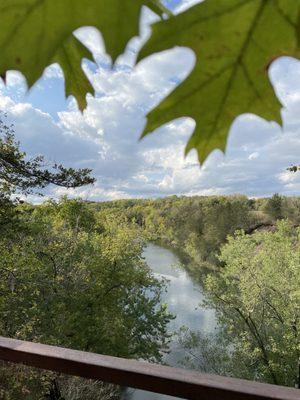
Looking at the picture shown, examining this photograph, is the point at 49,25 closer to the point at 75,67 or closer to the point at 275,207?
the point at 75,67

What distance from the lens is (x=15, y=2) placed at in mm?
206

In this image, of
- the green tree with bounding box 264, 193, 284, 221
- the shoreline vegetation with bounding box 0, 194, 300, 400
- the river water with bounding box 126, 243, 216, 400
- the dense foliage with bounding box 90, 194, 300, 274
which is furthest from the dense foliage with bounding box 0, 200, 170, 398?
the green tree with bounding box 264, 193, 284, 221

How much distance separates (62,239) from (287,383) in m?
7.27

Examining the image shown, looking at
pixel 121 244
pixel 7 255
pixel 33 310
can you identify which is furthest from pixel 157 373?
pixel 121 244

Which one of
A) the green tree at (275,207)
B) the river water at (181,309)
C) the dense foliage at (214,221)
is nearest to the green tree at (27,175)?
the river water at (181,309)

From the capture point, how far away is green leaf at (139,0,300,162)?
→ 20 cm

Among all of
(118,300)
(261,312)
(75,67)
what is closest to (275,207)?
(261,312)

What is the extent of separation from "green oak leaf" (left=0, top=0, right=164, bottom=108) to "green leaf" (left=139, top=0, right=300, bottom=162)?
0.6 inches

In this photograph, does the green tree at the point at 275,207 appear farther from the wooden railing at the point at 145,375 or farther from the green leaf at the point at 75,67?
the green leaf at the point at 75,67

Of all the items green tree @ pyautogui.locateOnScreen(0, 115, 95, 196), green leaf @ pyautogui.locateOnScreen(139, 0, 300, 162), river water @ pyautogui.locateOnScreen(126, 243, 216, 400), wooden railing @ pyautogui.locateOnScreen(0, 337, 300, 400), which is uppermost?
green tree @ pyautogui.locateOnScreen(0, 115, 95, 196)

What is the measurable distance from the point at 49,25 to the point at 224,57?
0.28 feet

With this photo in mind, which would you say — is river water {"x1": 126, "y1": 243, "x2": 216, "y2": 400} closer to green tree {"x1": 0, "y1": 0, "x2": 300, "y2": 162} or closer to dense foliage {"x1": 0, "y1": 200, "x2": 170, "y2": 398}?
dense foliage {"x1": 0, "y1": 200, "x2": 170, "y2": 398}

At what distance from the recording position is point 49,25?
8.2 inches

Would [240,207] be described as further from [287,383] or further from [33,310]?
[33,310]
